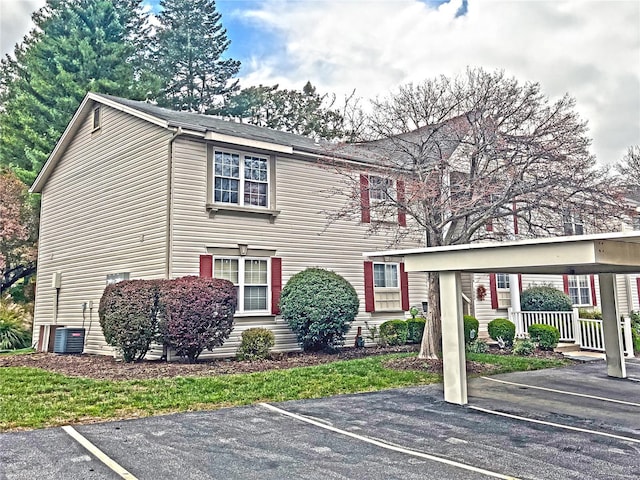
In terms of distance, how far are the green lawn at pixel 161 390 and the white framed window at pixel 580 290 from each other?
32.9 ft

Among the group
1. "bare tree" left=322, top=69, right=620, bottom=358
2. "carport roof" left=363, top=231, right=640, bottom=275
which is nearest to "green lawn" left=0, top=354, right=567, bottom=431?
"carport roof" left=363, top=231, right=640, bottom=275

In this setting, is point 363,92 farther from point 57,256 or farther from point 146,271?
point 57,256

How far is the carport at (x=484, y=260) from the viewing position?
20.1ft

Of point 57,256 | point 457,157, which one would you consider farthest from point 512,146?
point 57,256

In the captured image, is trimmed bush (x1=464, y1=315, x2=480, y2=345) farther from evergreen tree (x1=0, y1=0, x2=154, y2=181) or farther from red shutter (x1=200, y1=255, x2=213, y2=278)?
evergreen tree (x1=0, y1=0, x2=154, y2=181)

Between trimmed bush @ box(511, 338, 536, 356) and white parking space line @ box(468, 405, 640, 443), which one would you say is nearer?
white parking space line @ box(468, 405, 640, 443)

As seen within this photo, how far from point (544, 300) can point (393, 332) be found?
5.77 m

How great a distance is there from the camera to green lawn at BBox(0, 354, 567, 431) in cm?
657

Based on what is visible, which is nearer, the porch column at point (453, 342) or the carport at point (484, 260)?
the carport at point (484, 260)

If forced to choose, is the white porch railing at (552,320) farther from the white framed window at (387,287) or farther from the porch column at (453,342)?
the porch column at (453,342)

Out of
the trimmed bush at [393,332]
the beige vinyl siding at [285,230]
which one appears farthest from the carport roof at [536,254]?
the trimmed bush at [393,332]

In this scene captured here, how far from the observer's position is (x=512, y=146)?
37.3 feet

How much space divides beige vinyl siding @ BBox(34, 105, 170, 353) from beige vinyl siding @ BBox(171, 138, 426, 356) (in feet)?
1.65

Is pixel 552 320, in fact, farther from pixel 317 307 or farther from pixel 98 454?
pixel 98 454
